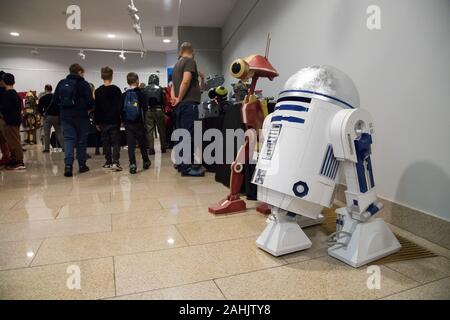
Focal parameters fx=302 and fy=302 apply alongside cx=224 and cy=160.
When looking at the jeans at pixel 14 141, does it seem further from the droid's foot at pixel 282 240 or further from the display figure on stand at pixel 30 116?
the droid's foot at pixel 282 240

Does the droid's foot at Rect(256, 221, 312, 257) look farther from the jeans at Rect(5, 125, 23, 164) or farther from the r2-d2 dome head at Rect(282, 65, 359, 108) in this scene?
the jeans at Rect(5, 125, 23, 164)

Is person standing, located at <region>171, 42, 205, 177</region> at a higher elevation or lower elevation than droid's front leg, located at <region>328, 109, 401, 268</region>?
higher

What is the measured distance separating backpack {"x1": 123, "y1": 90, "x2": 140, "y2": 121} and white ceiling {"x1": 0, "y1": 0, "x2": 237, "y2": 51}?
2.93 m

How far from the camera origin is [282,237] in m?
1.48

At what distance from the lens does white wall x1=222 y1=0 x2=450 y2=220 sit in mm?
1523

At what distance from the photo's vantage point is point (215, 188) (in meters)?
2.95

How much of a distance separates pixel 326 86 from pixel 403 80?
0.67m

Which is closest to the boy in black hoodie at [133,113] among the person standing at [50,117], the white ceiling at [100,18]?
the person standing at [50,117]

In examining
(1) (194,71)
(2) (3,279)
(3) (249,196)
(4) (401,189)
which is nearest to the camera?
(2) (3,279)

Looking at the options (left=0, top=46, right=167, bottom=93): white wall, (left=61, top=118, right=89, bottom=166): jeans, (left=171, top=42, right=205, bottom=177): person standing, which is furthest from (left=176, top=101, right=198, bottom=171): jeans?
(left=0, top=46, right=167, bottom=93): white wall

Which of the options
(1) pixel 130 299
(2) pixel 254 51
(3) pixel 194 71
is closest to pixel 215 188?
(3) pixel 194 71

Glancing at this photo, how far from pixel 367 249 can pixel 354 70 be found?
1302mm

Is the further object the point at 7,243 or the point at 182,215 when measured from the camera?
the point at 182,215

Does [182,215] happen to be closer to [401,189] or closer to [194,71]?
[401,189]
